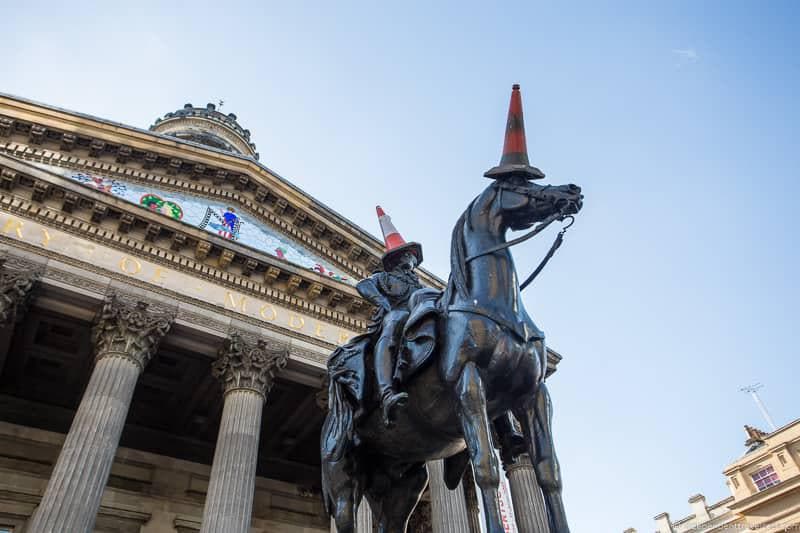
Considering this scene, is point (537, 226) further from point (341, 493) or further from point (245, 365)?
point (245, 365)

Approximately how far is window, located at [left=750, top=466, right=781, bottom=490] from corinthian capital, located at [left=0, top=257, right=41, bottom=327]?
85.4ft

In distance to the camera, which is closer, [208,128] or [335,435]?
[335,435]

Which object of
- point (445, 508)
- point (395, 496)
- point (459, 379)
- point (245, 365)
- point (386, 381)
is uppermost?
point (245, 365)

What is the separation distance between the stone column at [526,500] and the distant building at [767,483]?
47.1ft

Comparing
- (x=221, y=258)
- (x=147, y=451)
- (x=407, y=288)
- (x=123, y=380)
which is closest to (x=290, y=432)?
(x=147, y=451)

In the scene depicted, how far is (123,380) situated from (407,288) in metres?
7.88

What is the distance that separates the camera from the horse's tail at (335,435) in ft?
11.5

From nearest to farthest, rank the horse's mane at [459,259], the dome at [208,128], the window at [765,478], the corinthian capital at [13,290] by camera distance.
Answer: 1. the horse's mane at [459,259]
2. the corinthian capital at [13,290]
3. the window at [765,478]
4. the dome at [208,128]

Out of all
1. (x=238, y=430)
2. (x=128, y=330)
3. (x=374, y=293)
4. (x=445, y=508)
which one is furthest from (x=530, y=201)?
(x=445, y=508)

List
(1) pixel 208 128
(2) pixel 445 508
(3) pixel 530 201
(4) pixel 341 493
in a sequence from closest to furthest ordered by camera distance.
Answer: (3) pixel 530 201 → (4) pixel 341 493 → (2) pixel 445 508 → (1) pixel 208 128

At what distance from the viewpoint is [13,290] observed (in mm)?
10102

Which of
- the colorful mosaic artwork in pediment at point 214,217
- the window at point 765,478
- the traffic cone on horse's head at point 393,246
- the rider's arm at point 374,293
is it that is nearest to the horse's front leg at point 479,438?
the rider's arm at point 374,293

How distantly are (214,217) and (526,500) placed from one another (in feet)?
31.9

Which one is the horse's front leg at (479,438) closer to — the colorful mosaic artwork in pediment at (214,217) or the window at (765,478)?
the colorful mosaic artwork in pediment at (214,217)
